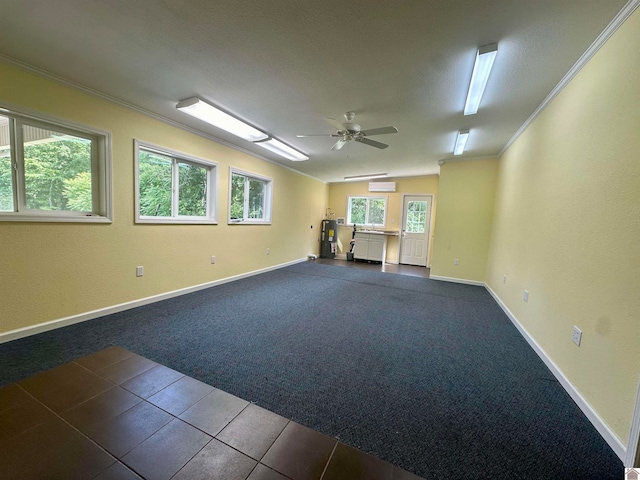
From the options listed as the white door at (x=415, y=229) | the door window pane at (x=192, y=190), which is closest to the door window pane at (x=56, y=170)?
Result: the door window pane at (x=192, y=190)

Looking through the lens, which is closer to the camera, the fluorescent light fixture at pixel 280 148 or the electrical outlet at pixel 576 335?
the electrical outlet at pixel 576 335

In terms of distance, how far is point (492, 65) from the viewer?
1914mm

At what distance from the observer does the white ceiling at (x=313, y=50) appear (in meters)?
1.50

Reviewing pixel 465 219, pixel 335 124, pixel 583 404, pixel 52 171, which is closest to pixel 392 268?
pixel 465 219

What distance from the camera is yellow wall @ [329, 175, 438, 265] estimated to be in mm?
6719

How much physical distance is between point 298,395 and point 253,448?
0.48 metres

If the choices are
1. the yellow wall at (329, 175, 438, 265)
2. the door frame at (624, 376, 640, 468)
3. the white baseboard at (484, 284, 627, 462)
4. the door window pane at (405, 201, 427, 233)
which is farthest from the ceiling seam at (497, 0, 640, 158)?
the door window pane at (405, 201, 427, 233)

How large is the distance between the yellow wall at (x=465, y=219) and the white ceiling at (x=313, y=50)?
1.81 meters

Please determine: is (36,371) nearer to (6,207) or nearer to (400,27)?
(6,207)

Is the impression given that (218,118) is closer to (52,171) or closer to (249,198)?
(52,171)

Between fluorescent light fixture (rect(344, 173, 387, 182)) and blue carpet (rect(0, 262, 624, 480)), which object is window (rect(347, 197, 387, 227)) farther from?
blue carpet (rect(0, 262, 624, 480))

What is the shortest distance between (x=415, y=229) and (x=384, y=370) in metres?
5.56

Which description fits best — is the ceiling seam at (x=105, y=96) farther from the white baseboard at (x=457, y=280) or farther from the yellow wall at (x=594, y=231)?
the white baseboard at (x=457, y=280)

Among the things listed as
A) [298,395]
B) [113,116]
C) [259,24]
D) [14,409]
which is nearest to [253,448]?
[298,395]
